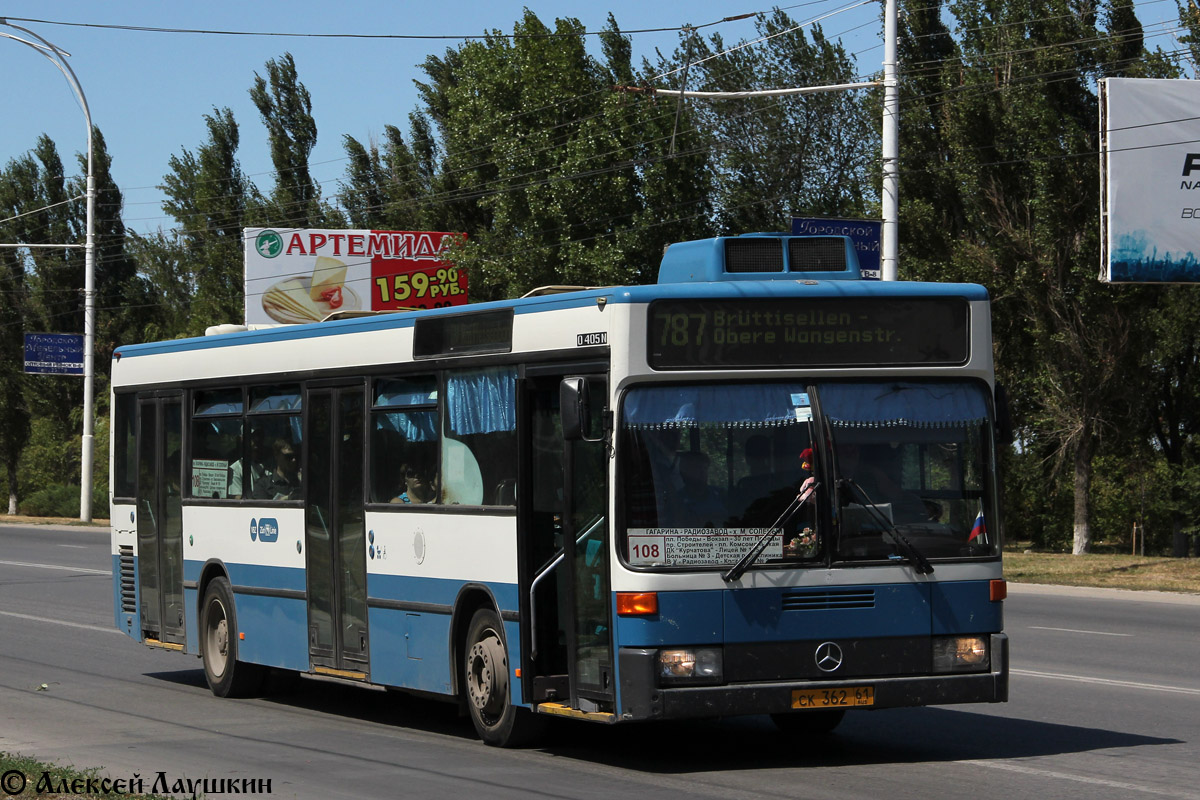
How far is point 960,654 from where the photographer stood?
909 cm

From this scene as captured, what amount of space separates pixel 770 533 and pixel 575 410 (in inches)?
48.0

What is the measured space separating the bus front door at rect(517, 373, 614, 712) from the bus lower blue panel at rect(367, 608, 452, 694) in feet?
3.41

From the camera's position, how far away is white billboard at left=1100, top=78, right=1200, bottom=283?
2759 cm

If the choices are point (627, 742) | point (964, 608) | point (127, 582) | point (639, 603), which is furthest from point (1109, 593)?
point (639, 603)

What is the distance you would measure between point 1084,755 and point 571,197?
34864 millimetres

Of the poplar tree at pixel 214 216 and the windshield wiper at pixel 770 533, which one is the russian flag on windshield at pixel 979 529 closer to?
the windshield wiper at pixel 770 533

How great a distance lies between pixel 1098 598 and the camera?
2345cm

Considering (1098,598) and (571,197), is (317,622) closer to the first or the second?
(1098,598)

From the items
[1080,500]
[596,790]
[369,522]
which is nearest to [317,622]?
[369,522]

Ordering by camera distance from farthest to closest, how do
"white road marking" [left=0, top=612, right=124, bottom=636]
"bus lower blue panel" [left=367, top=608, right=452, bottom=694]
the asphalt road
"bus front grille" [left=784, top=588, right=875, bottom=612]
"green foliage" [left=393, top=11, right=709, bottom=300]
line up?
"green foliage" [left=393, top=11, right=709, bottom=300]
"white road marking" [left=0, top=612, right=124, bottom=636]
"bus lower blue panel" [left=367, top=608, right=452, bottom=694]
"bus front grille" [left=784, top=588, right=875, bottom=612]
the asphalt road

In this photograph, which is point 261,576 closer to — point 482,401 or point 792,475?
point 482,401

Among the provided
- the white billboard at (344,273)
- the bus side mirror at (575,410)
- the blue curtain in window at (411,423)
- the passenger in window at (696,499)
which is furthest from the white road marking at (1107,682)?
the white billboard at (344,273)

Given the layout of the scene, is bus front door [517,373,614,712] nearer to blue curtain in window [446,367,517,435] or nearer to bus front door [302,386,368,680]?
blue curtain in window [446,367,517,435]

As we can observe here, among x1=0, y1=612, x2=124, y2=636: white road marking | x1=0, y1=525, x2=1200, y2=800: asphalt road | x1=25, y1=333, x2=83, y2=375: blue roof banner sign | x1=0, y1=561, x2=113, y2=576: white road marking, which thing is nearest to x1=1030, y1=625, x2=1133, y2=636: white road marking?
x1=0, y1=525, x2=1200, y2=800: asphalt road
